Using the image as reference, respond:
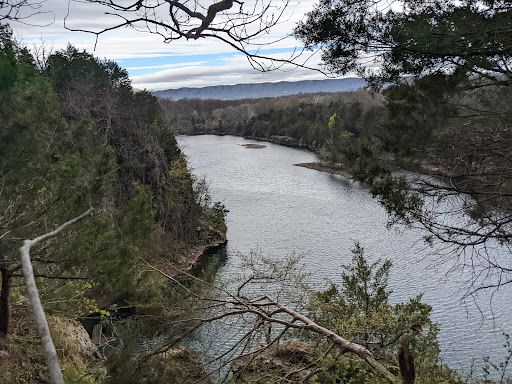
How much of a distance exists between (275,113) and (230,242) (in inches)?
2027

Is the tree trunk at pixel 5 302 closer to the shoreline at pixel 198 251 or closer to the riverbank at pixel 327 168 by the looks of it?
the shoreline at pixel 198 251

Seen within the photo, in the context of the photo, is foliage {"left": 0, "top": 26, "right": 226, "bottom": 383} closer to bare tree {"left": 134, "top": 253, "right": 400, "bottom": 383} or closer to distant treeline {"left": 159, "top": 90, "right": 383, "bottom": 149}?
bare tree {"left": 134, "top": 253, "right": 400, "bottom": 383}

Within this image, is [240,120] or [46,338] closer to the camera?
[46,338]

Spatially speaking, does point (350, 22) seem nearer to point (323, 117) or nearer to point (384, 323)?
point (384, 323)

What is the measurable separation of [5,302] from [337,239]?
57.8 feet

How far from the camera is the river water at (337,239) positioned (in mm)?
13195

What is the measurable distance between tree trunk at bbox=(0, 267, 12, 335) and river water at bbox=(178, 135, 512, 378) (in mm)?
5626

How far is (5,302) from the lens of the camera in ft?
19.0

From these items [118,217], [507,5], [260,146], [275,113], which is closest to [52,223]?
[507,5]

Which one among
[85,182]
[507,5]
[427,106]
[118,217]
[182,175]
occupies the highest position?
[507,5]

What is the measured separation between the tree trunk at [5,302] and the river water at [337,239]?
5626mm

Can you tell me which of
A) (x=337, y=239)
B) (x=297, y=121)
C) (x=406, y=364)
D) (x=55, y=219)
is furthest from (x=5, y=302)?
(x=297, y=121)

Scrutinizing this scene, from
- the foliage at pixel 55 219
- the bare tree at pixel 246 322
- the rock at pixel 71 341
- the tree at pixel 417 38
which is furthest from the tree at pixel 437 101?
the rock at pixel 71 341

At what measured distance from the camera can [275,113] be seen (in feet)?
237
